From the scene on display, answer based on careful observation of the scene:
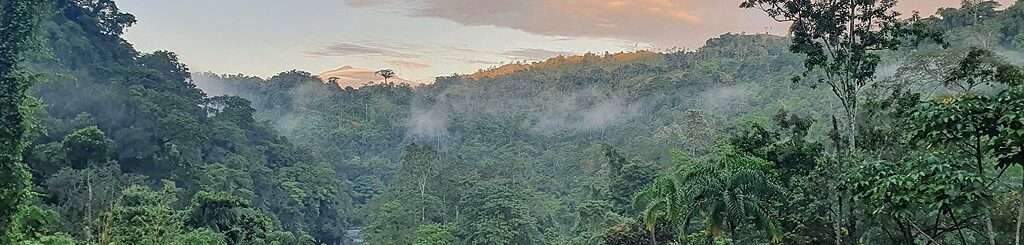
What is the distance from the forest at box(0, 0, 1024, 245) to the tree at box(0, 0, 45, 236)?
34mm

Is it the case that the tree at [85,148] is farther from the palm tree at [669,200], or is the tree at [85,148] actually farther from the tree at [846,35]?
the tree at [846,35]

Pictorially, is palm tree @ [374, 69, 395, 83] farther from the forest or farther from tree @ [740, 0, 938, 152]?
tree @ [740, 0, 938, 152]

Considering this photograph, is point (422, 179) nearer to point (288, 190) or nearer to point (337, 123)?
point (288, 190)

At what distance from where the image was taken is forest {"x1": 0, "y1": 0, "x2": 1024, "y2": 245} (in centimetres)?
1159

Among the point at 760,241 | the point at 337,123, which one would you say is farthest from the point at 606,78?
the point at 760,241

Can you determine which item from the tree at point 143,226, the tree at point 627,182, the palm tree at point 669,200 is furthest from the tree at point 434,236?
the palm tree at point 669,200

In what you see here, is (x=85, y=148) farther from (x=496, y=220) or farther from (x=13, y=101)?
(x=496, y=220)

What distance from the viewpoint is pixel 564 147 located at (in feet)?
223

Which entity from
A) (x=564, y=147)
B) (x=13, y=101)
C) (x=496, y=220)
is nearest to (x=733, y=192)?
(x=13, y=101)

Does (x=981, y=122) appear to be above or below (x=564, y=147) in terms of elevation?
above

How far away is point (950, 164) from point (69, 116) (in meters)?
34.2

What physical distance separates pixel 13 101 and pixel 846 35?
14.2 m

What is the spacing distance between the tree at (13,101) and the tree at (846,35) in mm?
12692

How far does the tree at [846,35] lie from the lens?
12.8 meters
